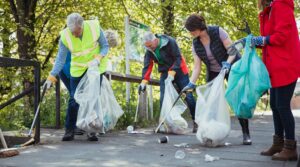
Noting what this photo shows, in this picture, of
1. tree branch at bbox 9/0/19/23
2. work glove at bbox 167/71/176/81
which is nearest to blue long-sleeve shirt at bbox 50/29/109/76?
work glove at bbox 167/71/176/81

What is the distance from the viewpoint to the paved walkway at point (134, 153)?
4129 mm

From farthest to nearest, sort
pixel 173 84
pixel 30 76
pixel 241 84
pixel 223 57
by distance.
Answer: pixel 30 76, pixel 173 84, pixel 223 57, pixel 241 84

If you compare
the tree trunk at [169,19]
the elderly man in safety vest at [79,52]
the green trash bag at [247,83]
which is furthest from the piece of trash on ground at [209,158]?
the tree trunk at [169,19]

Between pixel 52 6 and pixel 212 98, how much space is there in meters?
7.43

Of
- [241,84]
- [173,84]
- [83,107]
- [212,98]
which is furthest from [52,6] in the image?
[241,84]

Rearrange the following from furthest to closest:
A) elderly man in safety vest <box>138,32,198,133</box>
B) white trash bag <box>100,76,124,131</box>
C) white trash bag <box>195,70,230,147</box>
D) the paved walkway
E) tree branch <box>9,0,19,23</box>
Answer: tree branch <box>9,0,19,23</box> < elderly man in safety vest <box>138,32,198,133</box> < white trash bag <box>100,76,124,131</box> < white trash bag <box>195,70,230,147</box> < the paved walkway

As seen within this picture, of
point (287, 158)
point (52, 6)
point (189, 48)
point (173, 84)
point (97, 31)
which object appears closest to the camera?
point (287, 158)

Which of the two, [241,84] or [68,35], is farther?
[68,35]

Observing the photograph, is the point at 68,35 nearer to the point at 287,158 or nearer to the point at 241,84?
the point at 241,84

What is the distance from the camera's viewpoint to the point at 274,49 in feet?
13.5

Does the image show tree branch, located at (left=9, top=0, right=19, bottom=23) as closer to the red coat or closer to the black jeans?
the red coat

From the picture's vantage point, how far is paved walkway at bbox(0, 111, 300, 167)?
4.13 metres

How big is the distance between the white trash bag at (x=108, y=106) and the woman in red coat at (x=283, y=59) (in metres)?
2.67

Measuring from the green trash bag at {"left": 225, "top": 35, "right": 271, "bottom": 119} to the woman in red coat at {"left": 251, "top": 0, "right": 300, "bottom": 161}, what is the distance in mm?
95
